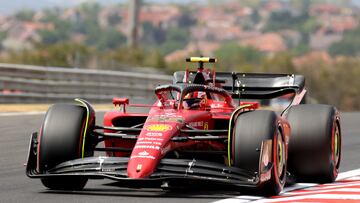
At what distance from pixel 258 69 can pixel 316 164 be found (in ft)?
234

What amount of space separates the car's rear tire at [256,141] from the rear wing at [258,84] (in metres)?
3.22

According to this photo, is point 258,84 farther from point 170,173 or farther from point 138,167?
point 138,167

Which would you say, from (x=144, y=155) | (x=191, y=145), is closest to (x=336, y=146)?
(x=191, y=145)

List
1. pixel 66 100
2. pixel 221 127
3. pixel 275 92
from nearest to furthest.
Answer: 1. pixel 221 127
2. pixel 275 92
3. pixel 66 100

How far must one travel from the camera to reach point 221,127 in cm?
1159

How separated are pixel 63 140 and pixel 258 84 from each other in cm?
403

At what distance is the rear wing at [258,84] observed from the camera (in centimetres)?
1384

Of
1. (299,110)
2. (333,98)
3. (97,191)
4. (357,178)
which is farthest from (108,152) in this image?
(333,98)

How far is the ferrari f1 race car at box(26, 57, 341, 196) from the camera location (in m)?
10.2

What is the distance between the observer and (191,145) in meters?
11.0

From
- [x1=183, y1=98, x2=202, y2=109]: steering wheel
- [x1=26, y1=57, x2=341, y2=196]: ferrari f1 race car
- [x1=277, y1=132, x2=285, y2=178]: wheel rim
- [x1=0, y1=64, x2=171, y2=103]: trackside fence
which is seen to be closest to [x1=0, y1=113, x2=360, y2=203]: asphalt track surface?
[x1=26, y1=57, x2=341, y2=196]: ferrari f1 race car

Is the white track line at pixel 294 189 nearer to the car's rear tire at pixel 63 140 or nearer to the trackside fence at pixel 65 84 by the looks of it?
the car's rear tire at pixel 63 140

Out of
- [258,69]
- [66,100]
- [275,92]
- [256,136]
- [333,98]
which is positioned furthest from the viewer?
[258,69]

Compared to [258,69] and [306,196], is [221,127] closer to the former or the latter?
[306,196]
